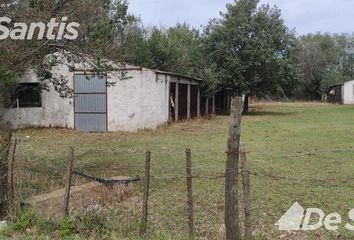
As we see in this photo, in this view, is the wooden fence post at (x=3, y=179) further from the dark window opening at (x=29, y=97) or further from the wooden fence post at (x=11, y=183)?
the dark window opening at (x=29, y=97)

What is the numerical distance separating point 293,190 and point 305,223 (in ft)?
6.80

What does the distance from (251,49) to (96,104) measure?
624 inches

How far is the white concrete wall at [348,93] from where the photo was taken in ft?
192

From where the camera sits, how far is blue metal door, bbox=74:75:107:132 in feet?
73.2

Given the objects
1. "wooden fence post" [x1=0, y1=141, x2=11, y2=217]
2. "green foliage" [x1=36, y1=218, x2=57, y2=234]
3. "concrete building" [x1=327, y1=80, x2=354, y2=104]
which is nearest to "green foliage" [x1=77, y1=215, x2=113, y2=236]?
"green foliage" [x1=36, y1=218, x2=57, y2=234]

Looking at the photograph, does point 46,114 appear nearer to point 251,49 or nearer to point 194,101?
point 194,101

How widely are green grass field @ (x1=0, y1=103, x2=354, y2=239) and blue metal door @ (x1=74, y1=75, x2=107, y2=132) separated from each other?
186 cm

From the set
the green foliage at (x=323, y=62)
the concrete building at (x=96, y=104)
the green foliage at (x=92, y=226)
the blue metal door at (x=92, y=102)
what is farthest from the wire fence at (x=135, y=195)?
the green foliage at (x=323, y=62)

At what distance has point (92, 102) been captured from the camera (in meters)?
22.4

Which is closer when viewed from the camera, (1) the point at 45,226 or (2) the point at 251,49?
(1) the point at 45,226

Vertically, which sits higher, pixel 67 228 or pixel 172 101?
pixel 172 101

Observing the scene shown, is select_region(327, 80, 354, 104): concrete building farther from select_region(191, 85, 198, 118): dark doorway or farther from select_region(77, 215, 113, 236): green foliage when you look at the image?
select_region(77, 215, 113, 236): green foliage

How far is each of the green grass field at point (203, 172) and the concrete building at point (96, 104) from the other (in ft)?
6.04

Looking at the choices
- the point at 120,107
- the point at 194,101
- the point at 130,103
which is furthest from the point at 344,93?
the point at 120,107
